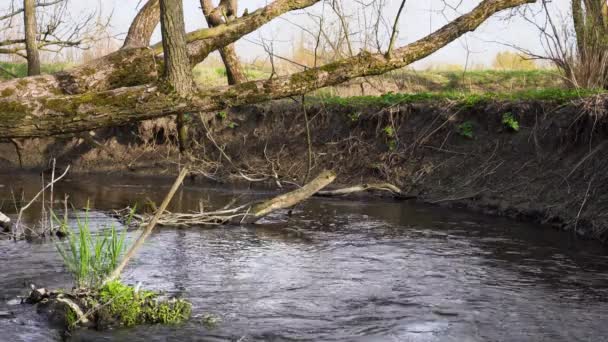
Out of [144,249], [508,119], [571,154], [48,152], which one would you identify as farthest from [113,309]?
[48,152]

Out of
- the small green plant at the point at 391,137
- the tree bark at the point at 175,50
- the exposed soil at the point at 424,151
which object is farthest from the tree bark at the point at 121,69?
the small green plant at the point at 391,137

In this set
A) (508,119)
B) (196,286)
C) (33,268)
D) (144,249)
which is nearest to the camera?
(196,286)

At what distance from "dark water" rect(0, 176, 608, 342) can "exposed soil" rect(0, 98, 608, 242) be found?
2.71ft

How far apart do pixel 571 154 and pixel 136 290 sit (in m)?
8.91

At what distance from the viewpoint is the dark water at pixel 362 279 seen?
744 cm

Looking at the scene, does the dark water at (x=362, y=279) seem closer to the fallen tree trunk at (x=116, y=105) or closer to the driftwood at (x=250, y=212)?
the driftwood at (x=250, y=212)

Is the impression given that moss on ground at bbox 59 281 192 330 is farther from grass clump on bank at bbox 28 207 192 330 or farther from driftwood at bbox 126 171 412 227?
driftwood at bbox 126 171 412 227

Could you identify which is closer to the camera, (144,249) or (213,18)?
(144,249)

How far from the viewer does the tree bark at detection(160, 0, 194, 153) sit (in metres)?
7.05

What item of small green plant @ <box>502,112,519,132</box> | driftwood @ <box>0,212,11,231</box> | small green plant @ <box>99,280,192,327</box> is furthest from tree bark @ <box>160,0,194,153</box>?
small green plant @ <box>502,112,519,132</box>

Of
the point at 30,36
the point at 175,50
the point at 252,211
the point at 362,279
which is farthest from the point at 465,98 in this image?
the point at 175,50

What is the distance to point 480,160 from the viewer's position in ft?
52.3

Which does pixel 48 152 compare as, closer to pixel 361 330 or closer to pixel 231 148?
pixel 231 148

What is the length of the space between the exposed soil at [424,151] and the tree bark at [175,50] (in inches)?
243
